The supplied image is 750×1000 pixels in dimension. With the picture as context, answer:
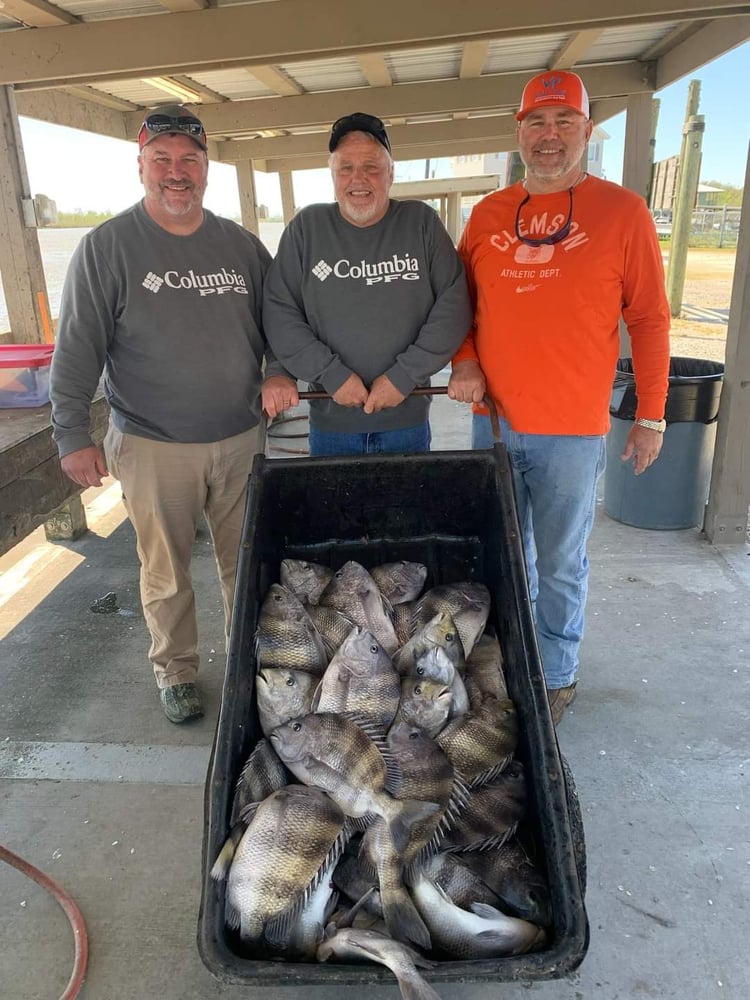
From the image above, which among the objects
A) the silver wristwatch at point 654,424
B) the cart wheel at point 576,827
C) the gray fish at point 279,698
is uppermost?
the silver wristwatch at point 654,424

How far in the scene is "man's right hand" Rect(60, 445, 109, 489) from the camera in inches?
99.0

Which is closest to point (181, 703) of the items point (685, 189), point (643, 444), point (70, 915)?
point (70, 915)

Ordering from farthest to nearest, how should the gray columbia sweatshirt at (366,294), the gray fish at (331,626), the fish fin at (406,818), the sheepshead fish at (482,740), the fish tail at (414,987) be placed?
1. the gray columbia sweatshirt at (366,294)
2. the gray fish at (331,626)
3. the sheepshead fish at (482,740)
4. the fish fin at (406,818)
5. the fish tail at (414,987)

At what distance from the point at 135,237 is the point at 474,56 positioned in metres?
3.99

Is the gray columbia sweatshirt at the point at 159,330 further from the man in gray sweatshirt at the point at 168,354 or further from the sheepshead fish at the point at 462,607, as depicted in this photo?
the sheepshead fish at the point at 462,607

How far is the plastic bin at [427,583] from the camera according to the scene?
1.21 metres

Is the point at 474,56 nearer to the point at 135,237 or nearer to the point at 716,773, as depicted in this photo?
the point at 135,237

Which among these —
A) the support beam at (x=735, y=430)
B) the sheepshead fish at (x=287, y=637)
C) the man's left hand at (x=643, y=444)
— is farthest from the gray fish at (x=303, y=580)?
the support beam at (x=735, y=430)

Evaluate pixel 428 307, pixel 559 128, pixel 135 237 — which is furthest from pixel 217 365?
pixel 559 128

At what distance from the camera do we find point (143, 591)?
2.87 meters

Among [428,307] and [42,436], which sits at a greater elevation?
[428,307]

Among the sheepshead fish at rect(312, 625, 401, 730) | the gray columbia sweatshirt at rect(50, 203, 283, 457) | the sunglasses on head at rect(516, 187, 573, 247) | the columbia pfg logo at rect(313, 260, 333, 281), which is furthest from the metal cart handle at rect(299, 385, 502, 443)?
the sheepshead fish at rect(312, 625, 401, 730)

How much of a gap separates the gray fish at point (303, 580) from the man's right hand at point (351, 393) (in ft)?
1.80

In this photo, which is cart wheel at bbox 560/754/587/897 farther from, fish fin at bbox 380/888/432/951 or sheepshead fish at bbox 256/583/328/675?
sheepshead fish at bbox 256/583/328/675
